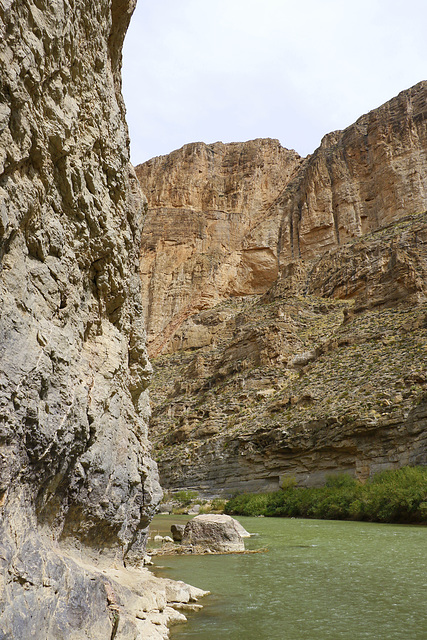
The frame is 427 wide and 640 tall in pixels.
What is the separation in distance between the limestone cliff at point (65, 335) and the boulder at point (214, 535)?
5.49m

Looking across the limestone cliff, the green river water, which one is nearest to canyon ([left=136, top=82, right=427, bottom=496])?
the green river water

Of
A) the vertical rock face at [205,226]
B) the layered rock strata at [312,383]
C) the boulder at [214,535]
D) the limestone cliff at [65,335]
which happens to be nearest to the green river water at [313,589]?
the boulder at [214,535]

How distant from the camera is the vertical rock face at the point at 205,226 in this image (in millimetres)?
67188

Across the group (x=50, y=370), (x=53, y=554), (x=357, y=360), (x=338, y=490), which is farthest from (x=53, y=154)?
(x=357, y=360)

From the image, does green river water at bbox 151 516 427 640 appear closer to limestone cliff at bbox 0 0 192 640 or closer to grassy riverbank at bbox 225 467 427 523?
limestone cliff at bbox 0 0 192 640

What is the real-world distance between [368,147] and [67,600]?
72069mm

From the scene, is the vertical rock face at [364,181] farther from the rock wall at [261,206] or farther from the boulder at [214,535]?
the boulder at [214,535]

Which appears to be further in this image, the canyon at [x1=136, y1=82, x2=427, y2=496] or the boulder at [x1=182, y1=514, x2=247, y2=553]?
the canyon at [x1=136, y1=82, x2=427, y2=496]

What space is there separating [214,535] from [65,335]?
922 cm

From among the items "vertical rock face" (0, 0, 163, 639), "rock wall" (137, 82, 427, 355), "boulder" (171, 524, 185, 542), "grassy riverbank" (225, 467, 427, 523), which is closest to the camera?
"vertical rock face" (0, 0, 163, 639)

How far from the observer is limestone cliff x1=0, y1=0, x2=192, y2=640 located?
3.25 m

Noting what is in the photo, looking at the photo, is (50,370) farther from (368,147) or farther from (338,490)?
(368,147)

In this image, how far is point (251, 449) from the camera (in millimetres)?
28828

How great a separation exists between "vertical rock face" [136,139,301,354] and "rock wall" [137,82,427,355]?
158 millimetres
